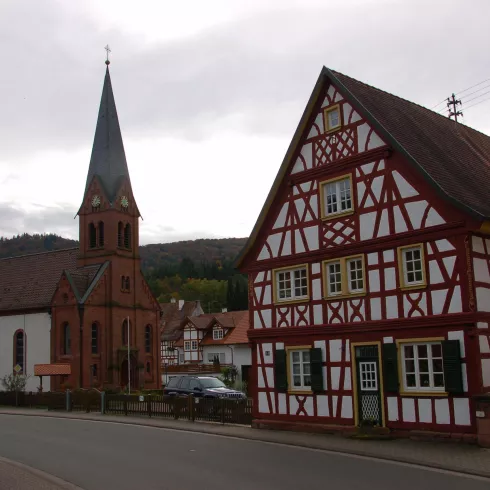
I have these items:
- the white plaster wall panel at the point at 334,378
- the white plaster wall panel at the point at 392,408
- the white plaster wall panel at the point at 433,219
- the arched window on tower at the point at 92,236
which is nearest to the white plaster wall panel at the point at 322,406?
the white plaster wall panel at the point at 334,378

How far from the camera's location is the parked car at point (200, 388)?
31.3m

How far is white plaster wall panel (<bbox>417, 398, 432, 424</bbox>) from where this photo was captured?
19344 millimetres

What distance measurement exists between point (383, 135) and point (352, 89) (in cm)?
263

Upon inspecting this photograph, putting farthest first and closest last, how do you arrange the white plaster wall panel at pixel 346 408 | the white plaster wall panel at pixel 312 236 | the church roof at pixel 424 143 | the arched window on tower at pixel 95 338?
the arched window on tower at pixel 95 338 → the white plaster wall panel at pixel 312 236 → the white plaster wall panel at pixel 346 408 → the church roof at pixel 424 143

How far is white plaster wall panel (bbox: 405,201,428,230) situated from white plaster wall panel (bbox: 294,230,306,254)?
4565 millimetres

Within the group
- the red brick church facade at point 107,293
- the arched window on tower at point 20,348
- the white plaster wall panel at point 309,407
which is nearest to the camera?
the white plaster wall panel at point 309,407

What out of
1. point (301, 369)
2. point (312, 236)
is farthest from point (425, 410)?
point (312, 236)

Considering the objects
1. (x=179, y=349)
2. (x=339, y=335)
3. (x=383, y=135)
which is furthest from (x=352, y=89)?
(x=179, y=349)

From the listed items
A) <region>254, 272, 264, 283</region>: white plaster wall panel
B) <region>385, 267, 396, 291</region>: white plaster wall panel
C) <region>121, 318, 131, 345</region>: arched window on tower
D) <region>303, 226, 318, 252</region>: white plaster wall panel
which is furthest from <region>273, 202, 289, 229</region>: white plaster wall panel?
<region>121, 318, 131, 345</region>: arched window on tower

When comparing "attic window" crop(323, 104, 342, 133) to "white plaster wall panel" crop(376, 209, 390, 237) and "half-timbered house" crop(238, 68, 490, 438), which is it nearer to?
"half-timbered house" crop(238, 68, 490, 438)

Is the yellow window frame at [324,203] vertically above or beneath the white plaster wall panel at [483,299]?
above

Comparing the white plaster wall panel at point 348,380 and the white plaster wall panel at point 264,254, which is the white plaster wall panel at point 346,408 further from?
the white plaster wall panel at point 264,254

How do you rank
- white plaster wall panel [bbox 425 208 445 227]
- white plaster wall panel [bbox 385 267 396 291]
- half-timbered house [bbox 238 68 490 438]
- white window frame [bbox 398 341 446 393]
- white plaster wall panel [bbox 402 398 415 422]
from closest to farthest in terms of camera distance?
half-timbered house [bbox 238 68 490 438], white window frame [bbox 398 341 446 393], white plaster wall panel [bbox 425 208 445 227], white plaster wall panel [bbox 402 398 415 422], white plaster wall panel [bbox 385 267 396 291]

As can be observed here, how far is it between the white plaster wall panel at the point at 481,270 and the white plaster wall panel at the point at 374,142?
4.92 metres
